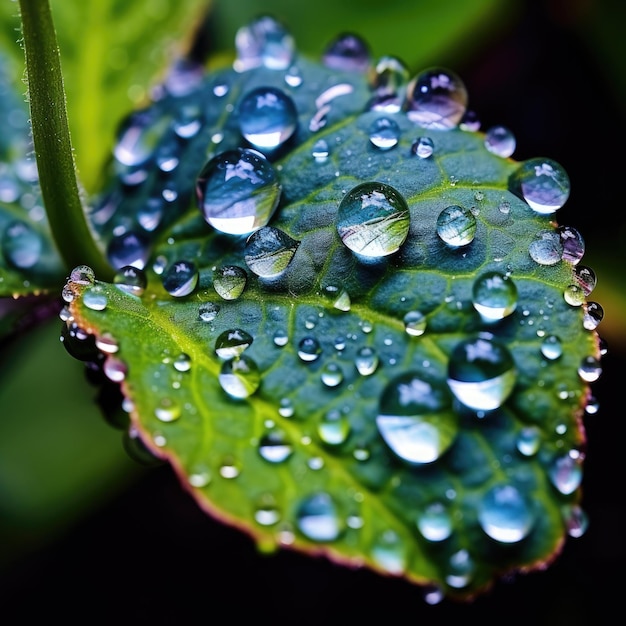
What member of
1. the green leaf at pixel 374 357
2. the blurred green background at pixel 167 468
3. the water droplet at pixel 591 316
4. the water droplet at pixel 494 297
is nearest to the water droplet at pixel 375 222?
the green leaf at pixel 374 357

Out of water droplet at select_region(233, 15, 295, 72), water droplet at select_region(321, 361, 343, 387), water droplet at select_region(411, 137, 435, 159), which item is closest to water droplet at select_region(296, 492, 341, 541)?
water droplet at select_region(321, 361, 343, 387)

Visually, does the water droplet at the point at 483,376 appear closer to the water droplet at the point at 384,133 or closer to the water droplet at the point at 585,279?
the water droplet at the point at 585,279

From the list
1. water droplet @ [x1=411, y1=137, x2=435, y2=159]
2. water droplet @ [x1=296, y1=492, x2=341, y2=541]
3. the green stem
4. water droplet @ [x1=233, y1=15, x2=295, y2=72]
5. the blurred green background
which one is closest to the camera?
water droplet @ [x1=296, y1=492, x2=341, y2=541]

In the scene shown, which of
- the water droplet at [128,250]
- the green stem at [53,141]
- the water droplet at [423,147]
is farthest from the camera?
the water droplet at [128,250]

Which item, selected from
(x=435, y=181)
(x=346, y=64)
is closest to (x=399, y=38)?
(x=346, y=64)

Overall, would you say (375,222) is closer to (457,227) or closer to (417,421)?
(457,227)

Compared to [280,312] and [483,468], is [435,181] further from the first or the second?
[483,468]

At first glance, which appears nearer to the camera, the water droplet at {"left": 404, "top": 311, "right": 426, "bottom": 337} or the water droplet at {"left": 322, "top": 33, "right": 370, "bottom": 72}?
the water droplet at {"left": 404, "top": 311, "right": 426, "bottom": 337}

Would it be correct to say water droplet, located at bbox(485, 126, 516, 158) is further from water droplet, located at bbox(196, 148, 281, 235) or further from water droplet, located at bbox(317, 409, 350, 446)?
water droplet, located at bbox(317, 409, 350, 446)
